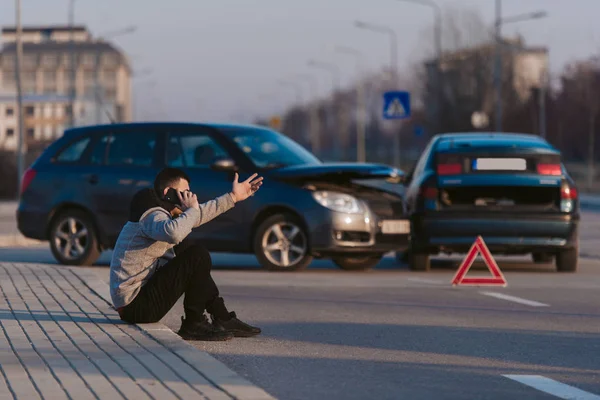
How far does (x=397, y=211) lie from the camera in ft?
54.1

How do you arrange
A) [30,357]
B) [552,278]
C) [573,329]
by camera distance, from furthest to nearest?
[552,278] → [573,329] → [30,357]

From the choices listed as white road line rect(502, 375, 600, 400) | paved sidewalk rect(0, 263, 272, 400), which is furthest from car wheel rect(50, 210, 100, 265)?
white road line rect(502, 375, 600, 400)

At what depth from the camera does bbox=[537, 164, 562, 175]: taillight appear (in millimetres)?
16336

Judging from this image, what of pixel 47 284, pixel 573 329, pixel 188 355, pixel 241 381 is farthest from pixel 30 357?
pixel 47 284

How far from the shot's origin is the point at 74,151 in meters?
17.7

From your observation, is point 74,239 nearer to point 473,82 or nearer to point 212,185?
point 212,185

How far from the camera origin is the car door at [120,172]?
1692 centimetres

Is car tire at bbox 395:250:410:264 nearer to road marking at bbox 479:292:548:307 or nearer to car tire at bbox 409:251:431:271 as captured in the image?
car tire at bbox 409:251:431:271

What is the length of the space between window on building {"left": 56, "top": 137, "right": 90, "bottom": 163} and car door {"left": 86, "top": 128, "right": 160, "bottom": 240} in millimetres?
291

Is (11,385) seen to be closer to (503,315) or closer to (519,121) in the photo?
(503,315)

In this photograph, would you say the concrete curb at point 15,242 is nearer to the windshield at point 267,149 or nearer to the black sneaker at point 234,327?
the windshield at point 267,149

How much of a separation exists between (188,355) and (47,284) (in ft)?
17.8

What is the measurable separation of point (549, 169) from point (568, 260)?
1111 millimetres

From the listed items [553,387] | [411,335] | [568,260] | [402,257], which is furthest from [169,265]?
[402,257]
